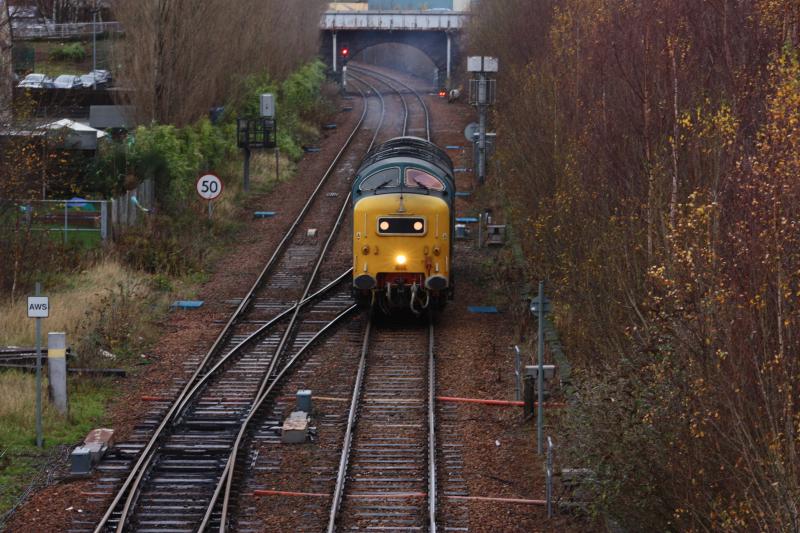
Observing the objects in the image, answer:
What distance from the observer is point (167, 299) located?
24375 mm

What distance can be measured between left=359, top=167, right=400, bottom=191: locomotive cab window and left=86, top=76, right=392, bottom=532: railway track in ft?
8.60

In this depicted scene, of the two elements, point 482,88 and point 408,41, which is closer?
point 482,88

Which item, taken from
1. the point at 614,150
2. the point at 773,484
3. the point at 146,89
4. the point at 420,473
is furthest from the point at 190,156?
the point at 773,484

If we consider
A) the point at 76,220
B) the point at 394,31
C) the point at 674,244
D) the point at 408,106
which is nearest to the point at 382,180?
the point at 76,220

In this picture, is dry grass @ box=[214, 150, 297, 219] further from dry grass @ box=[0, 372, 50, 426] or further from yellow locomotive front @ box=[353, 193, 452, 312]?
dry grass @ box=[0, 372, 50, 426]

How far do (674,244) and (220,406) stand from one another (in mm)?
8511

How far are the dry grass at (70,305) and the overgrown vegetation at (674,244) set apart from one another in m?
8.19

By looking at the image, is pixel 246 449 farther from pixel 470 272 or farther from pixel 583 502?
pixel 470 272

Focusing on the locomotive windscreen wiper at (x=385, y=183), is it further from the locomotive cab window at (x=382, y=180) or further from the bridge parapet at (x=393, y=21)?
the bridge parapet at (x=393, y=21)

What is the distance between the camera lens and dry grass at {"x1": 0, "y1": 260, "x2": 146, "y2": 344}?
2073 cm

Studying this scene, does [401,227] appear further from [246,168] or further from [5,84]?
[246,168]

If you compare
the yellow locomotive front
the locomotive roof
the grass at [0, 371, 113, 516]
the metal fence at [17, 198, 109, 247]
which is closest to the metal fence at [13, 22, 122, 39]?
the metal fence at [17, 198, 109, 247]

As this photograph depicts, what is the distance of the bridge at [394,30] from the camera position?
76188mm

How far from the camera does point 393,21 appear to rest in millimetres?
76688
